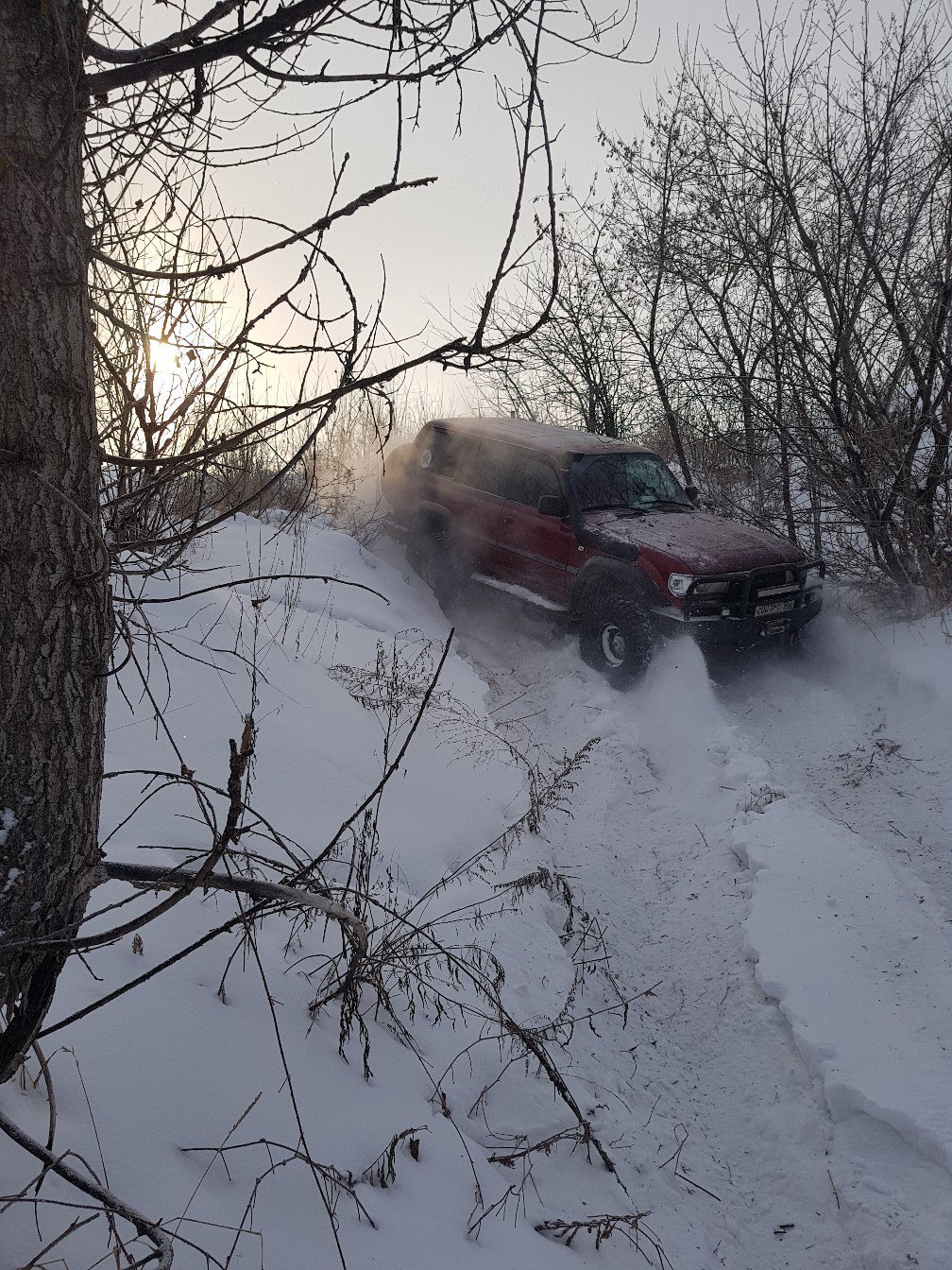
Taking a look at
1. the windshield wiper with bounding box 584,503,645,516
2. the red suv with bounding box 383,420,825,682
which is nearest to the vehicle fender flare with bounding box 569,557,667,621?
A: the red suv with bounding box 383,420,825,682

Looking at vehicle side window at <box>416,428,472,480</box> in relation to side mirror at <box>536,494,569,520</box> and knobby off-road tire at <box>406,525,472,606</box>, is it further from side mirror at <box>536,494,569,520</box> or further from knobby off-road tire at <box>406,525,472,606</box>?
side mirror at <box>536,494,569,520</box>

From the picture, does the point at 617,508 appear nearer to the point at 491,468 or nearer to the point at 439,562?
the point at 491,468

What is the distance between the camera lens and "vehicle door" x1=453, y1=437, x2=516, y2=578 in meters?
8.33

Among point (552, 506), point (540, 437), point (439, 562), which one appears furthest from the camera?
point (439, 562)

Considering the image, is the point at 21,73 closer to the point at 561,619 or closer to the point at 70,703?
the point at 70,703

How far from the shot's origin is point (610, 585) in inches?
286

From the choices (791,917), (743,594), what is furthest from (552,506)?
(791,917)

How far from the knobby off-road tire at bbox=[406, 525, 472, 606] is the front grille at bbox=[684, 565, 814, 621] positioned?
2.57 meters

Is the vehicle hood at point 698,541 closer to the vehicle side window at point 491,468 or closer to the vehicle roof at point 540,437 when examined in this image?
the vehicle roof at point 540,437

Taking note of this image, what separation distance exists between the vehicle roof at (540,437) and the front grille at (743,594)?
1.85 m

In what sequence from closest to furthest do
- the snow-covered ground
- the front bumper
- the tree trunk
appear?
1. the tree trunk
2. the snow-covered ground
3. the front bumper

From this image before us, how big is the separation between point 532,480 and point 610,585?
140 centimetres

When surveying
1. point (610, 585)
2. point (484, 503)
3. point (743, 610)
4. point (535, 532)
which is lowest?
point (743, 610)

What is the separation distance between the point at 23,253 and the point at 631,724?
5.49 m
